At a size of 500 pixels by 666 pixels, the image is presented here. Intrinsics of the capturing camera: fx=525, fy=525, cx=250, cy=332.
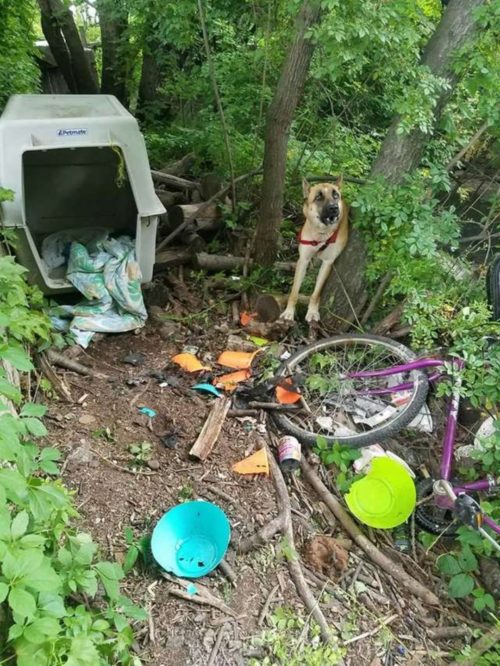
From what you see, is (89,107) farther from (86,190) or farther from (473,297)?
(473,297)

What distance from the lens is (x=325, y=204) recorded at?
3.39 m

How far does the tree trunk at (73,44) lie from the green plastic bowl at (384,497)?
6576 millimetres

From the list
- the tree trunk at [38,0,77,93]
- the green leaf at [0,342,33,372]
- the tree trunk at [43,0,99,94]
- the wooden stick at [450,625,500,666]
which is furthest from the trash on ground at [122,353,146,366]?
the tree trunk at [38,0,77,93]

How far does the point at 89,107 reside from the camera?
378cm

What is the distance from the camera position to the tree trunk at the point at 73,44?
21.5 feet

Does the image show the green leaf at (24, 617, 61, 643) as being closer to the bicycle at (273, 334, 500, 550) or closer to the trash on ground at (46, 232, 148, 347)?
the bicycle at (273, 334, 500, 550)

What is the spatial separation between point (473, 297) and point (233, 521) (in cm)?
191

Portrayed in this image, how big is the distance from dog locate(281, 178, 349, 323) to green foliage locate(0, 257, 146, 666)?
7.14 ft

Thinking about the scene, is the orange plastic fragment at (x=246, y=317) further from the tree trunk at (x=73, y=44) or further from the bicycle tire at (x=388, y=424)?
the tree trunk at (x=73, y=44)

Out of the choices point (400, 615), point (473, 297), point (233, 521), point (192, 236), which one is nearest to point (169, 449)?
point (233, 521)

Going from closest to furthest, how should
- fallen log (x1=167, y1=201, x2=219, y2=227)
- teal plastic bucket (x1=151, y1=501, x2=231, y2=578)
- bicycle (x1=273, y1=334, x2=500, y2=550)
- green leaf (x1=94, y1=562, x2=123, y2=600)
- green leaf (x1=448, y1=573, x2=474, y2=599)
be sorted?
1. green leaf (x1=94, y1=562, x2=123, y2=600)
2. teal plastic bucket (x1=151, y1=501, x2=231, y2=578)
3. green leaf (x1=448, y1=573, x2=474, y2=599)
4. bicycle (x1=273, y1=334, x2=500, y2=550)
5. fallen log (x1=167, y1=201, x2=219, y2=227)

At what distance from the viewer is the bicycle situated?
9.02 feet

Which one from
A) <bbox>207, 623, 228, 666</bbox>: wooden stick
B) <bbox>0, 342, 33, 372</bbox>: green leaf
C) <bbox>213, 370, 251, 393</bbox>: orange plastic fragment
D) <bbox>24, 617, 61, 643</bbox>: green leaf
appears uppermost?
<bbox>0, 342, 33, 372</bbox>: green leaf

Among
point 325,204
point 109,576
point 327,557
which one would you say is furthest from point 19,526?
point 325,204
